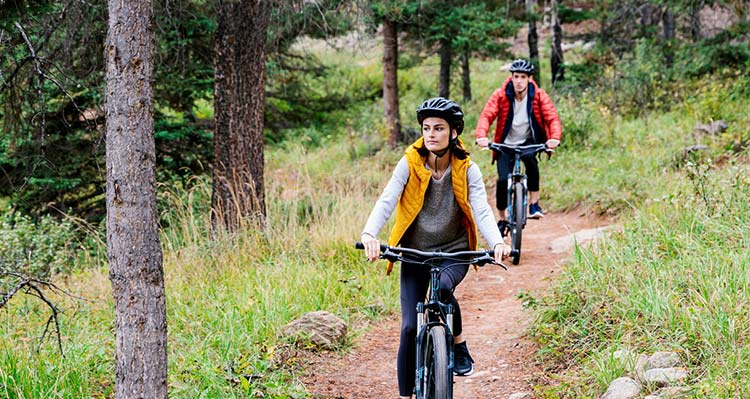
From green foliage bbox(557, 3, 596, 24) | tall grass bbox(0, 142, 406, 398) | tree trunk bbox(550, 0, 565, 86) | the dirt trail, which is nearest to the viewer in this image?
tall grass bbox(0, 142, 406, 398)

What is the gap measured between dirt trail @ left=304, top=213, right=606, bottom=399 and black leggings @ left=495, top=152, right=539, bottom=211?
2.79ft

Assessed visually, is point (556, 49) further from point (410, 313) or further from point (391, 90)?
point (410, 313)

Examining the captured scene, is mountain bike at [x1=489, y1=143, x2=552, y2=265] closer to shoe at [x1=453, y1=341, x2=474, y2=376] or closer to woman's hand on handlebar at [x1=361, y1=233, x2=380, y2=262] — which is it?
shoe at [x1=453, y1=341, x2=474, y2=376]

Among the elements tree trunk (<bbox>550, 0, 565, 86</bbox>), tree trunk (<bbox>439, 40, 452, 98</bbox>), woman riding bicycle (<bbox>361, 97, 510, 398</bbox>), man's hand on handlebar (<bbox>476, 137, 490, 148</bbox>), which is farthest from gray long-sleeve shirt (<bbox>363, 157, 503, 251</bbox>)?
tree trunk (<bbox>550, 0, 565, 86</bbox>)

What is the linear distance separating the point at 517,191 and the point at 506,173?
1.36 feet

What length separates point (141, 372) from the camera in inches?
161

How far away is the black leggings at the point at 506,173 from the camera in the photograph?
8.68 meters

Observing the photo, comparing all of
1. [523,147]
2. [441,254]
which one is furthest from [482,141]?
[441,254]

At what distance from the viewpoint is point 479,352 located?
20.4 ft

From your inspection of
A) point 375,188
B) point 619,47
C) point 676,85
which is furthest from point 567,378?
point 619,47

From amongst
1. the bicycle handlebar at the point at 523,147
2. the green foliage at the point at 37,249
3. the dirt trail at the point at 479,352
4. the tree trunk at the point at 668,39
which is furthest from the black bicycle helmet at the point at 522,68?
the tree trunk at the point at 668,39

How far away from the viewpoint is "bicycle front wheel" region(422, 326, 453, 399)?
388 cm

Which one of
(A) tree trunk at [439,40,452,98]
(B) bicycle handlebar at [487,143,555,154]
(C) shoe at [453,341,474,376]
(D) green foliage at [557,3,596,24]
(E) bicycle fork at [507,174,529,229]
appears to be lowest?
(C) shoe at [453,341,474,376]

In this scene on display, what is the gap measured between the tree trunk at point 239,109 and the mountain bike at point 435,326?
4464 mm
